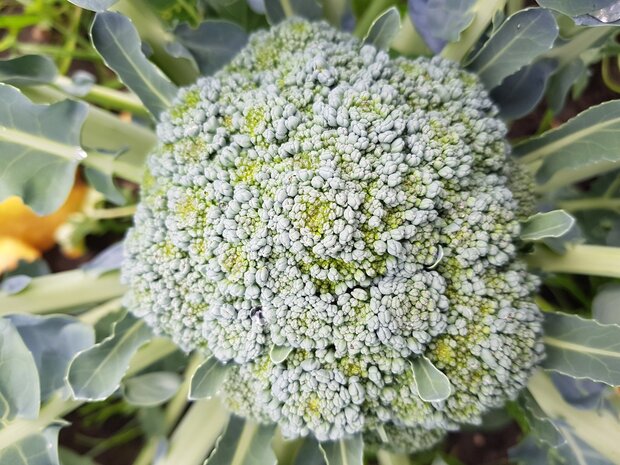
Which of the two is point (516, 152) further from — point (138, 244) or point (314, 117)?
point (138, 244)

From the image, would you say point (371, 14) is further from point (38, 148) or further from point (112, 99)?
point (38, 148)

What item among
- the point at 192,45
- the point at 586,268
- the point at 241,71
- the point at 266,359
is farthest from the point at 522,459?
the point at 192,45

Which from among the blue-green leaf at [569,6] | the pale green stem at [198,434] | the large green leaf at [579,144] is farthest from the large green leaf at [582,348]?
the pale green stem at [198,434]

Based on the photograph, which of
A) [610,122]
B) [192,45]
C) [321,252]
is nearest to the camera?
[321,252]

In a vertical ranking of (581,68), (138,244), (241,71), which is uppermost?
(581,68)

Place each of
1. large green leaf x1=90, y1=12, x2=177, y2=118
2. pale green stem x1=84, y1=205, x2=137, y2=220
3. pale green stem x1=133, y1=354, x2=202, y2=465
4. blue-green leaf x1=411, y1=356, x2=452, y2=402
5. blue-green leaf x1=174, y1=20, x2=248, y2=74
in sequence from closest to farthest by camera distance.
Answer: blue-green leaf x1=411, y1=356, x2=452, y2=402 < large green leaf x1=90, y1=12, x2=177, y2=118 < blue-green leaf x1=174, y1=20, x2=248, y2=74 < pale green stem x1=133, y1=354, x2=202, y2=465 < pale green stem x1=84, y1=205, x2=137, y2=220

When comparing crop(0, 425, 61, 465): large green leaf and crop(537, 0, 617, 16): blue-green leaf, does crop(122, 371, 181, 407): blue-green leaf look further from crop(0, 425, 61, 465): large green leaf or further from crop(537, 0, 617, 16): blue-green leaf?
crop(537, 0, 617, 16): blue-green leaf

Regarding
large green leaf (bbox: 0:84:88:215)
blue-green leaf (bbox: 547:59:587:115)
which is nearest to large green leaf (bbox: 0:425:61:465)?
large green leaf (bbox: 0:84:88:215)
